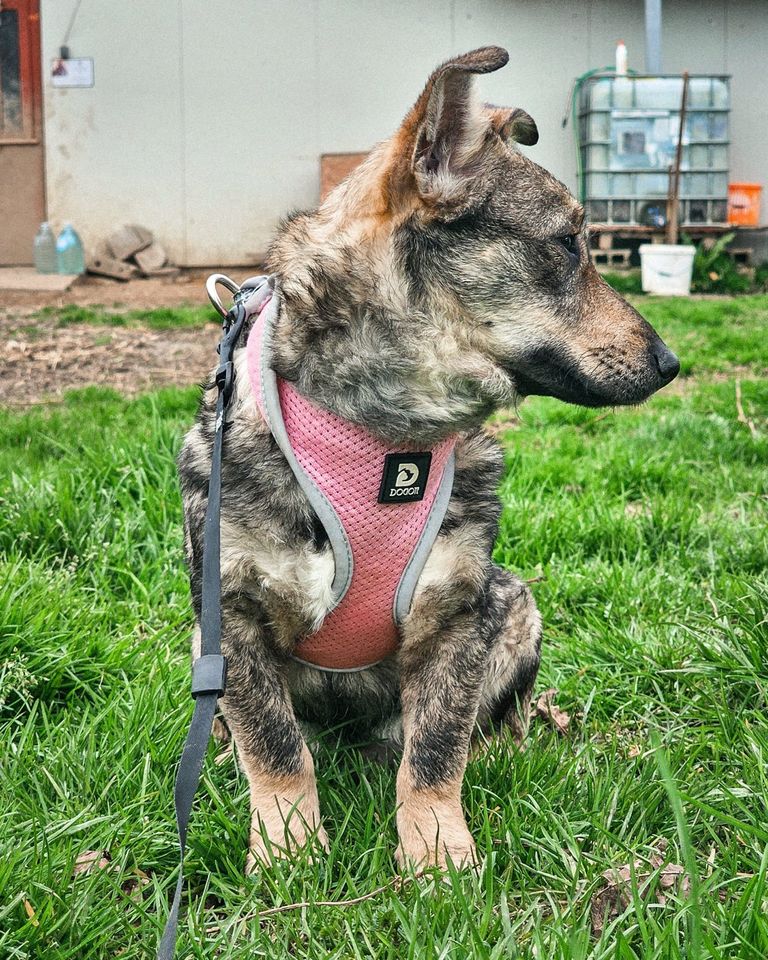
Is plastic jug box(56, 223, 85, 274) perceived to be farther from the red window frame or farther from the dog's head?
the dog's head

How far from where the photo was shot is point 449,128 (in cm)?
220

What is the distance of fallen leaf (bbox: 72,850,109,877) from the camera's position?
2084 millimetres

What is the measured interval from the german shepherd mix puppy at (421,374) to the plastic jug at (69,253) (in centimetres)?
1072

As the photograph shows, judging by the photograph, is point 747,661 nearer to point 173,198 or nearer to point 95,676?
point 95,676

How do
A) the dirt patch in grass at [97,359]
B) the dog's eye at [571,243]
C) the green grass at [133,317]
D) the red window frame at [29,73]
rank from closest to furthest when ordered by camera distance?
the dog's eye at [571,243] → the dirt patch in grass at [97,359] → the green grass at [133,317] → the red window frame at [29,73]

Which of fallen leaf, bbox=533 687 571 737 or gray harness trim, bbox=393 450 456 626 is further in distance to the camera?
fallen leaf, bbox=533 687 571 737

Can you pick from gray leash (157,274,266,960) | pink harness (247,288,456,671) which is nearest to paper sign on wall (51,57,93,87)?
gray leash (157,274,266,960)

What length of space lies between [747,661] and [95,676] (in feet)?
5.92

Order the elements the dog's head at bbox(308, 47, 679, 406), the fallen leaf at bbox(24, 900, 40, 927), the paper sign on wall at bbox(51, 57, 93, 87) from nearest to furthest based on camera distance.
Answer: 1. the fallen leaf at bbox(24, 900, 40, 927)
2. the dog's head at bbox(308, 47, 679, 406)
3. the paper sign on wall at bbox(51, 57, 93, 87)

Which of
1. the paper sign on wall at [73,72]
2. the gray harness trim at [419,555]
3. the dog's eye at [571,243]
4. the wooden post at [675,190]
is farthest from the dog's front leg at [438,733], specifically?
the paper sign on wall at [73,72]

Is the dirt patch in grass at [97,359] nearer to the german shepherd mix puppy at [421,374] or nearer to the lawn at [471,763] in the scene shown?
the lawn at [471,763]

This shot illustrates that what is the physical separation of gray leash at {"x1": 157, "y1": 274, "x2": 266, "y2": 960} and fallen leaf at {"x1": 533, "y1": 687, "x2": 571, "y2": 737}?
3.86ft

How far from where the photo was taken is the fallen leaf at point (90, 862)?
2084 mm

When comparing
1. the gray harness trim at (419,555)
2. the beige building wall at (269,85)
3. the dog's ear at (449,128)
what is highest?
the beige building wall at (269,85)
